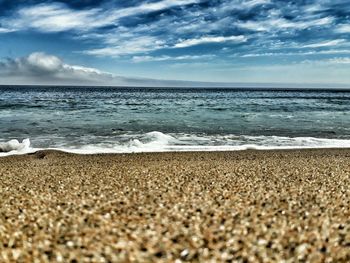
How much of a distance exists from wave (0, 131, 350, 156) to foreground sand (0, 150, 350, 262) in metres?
9.46

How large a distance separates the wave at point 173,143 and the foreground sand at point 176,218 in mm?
9458

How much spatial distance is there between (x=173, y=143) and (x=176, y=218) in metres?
16.0

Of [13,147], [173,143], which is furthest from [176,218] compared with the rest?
[13,147]

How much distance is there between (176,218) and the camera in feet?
19.3

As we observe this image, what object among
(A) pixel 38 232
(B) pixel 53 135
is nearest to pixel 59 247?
(A) pixel 38 232

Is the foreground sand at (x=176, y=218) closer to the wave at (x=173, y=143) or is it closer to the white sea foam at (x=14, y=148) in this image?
the white sea foam at (x=14, y=148)

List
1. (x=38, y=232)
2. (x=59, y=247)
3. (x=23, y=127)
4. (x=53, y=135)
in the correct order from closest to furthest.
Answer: (x=59, y=247)
(x=38, y=232)
(x=53, y=135)
(x=23, y=127)

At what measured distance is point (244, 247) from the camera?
470 cm

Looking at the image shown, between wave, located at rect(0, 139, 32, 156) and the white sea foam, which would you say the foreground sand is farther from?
wave, located at rect(0, 139, 32, 156)

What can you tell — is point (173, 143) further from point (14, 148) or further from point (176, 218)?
point (176, 218)

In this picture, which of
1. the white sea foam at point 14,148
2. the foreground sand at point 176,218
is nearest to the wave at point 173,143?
the white sea foam at point 14,148

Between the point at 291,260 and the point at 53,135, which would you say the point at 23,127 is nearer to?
the point at 53,135

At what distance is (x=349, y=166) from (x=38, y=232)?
10.9 m

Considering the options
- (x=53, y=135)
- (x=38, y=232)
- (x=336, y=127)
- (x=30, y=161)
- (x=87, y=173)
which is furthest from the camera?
(x=336, y=127)
